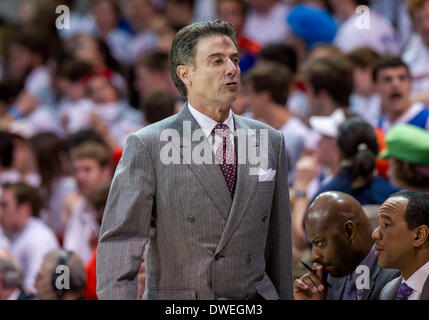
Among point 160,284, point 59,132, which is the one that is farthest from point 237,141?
point 59,132

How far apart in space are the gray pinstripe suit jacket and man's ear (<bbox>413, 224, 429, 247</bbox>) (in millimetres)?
574

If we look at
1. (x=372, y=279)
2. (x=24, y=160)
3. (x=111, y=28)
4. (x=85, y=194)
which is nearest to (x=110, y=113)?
(x=24, y=160)

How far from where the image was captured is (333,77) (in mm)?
5789

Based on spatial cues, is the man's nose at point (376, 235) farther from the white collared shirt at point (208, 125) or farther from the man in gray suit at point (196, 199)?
the white collared shirt at point (208, 125)

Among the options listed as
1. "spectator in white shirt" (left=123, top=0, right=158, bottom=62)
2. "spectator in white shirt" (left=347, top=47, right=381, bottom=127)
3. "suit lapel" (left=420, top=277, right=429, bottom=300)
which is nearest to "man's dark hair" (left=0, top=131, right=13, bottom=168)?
"spectator in white shirt" (left=123, top=0, right=158, bottom=62)

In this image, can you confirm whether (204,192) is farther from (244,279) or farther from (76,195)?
(76,195)

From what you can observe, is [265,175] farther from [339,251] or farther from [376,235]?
[339,251]

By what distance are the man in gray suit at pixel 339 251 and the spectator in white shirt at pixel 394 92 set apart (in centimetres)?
215

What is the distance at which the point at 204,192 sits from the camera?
2.96m

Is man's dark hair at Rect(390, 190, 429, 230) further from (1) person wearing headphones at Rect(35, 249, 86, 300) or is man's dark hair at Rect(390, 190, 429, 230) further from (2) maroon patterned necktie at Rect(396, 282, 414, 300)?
(1) person wearing headphones at Rect(35, 249, 86, 300)

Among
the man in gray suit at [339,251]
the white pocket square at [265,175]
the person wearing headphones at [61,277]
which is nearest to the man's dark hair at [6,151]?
the person wearing headphones at [61,277]

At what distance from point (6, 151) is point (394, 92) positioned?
3.25 meters

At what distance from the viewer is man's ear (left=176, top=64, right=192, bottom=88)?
3.06 meters
